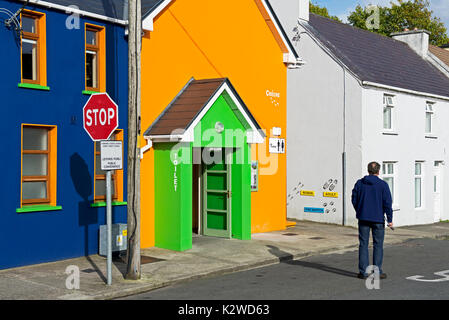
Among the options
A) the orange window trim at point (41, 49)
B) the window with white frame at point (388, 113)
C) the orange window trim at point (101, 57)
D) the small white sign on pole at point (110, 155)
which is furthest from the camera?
the window with white frame at point (388, 113)

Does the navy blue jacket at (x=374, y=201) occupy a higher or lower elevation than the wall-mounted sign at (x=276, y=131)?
lower

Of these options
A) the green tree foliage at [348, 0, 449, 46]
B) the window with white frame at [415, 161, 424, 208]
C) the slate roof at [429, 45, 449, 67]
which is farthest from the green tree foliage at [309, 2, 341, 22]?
the window with white frame at [415, 161, 424, 208]

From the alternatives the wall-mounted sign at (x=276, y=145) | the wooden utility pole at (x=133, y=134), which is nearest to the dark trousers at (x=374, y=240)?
the wooden utility pole at (x=133, y=134)

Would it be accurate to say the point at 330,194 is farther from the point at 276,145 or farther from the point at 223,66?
the point at 223,66

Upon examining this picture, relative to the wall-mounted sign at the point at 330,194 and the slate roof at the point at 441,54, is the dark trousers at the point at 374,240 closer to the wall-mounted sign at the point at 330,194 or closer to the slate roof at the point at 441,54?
the wall-mounted sign at the point at 330,194

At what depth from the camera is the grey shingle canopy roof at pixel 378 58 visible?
68.2 feet

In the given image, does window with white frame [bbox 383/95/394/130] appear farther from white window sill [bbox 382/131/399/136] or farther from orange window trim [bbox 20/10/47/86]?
orange window trim [bbox 20/10/47/86]

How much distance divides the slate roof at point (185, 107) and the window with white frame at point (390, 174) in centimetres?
874

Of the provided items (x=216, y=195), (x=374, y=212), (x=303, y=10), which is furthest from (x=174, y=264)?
(x=303, y=10)

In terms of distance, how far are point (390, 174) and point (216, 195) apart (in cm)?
868

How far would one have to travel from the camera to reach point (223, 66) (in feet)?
51.0

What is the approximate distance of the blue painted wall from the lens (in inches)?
422

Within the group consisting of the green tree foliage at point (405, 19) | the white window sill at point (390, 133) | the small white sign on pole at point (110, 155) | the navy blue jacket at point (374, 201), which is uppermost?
the green tree foliage at point (405, 19)

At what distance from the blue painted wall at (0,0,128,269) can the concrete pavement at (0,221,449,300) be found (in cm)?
41
